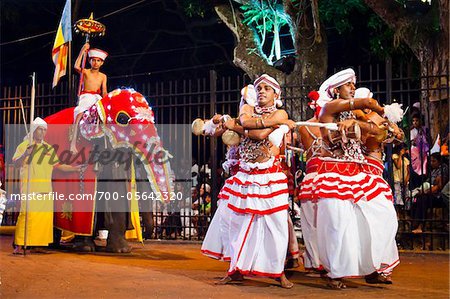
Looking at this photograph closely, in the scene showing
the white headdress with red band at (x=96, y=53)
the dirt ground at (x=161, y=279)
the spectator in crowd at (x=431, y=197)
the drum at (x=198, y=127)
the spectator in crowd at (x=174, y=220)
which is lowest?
the dirt ground at (x=161, y=279)

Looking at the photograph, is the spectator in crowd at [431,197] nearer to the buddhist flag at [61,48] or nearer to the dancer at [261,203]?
the dancer at [261,203]

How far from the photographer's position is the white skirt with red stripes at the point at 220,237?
7508 mm

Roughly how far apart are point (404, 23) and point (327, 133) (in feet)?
24.2

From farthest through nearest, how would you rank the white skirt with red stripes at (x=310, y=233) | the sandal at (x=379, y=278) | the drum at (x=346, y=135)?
the white skirt with red stripes at (x=310, y=233) < the sandal at (x=379, y=278) < the drum at (x=346, y=135)

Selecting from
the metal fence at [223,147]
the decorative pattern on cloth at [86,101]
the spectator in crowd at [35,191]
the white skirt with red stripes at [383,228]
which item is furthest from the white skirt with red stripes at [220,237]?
the decorative pattern on cloth at [86,101]

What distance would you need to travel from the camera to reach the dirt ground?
6.47 meters

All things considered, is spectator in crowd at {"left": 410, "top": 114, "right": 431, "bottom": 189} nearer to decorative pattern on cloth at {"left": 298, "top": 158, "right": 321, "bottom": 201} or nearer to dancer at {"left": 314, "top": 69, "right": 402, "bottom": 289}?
decorative pattern on cloth at {"left": 298, "top": 158, "right": 321, "bottom": 201}

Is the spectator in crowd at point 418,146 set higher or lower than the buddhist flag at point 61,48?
lower

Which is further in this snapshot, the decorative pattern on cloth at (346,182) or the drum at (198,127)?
the drum at (198,127)

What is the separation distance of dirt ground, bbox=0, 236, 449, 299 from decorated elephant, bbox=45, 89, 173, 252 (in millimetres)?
491

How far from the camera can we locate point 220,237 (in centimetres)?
Result: 768

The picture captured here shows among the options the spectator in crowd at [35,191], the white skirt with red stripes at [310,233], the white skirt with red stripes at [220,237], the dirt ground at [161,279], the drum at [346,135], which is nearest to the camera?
the dirt ground at [161,279]

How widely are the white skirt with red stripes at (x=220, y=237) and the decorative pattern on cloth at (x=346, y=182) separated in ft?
3.40

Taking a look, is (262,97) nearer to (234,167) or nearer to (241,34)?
(234,167)
